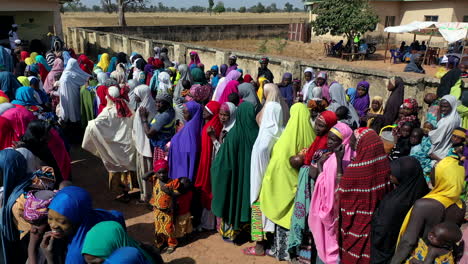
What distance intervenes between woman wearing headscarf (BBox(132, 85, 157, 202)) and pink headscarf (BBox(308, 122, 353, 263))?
239 cm

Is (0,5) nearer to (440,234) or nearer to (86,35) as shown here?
(86,35)

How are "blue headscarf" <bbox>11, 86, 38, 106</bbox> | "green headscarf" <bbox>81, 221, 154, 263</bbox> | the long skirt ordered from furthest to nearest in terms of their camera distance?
"blue headscarf" <bbox>11, 86, 38, 106</bbox>
the long skirt
"green headscarf" <bbox>81, 221, 154, 263</bbox>

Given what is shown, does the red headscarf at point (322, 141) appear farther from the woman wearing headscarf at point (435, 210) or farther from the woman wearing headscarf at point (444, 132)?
the woman wearing headscarf at point (444, 132)

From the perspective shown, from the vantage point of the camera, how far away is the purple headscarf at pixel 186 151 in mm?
4004

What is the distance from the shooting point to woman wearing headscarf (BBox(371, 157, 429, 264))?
8.54ft

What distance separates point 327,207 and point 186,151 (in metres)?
1.73

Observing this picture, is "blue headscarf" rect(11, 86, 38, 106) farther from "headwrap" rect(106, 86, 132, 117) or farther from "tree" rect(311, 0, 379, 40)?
"tree" rect(311, 0, 379, 40)

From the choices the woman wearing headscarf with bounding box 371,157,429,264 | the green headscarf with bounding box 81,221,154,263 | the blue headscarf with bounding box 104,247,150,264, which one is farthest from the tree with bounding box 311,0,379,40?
the blue headscarf with bounding box 104,247,150,264

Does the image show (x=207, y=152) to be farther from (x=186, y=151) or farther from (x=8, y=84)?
(x=8, y=84)

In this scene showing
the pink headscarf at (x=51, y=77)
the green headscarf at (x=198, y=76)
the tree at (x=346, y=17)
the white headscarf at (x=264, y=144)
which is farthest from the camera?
the tree at (x=346, y=17)

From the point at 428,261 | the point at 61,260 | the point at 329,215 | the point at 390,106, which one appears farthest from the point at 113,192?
the point at 390,106

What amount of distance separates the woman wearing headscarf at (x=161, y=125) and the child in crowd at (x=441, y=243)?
120 inches

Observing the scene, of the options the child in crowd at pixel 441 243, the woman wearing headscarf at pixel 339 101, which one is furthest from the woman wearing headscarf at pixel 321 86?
the child in crowd at pixel 441 243

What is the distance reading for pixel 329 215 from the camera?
3020mm
